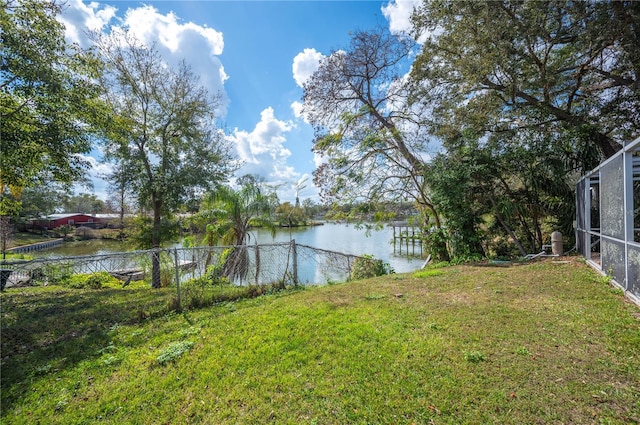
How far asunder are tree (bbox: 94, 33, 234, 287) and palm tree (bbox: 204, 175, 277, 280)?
1166 millimetres

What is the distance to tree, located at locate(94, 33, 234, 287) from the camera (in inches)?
364

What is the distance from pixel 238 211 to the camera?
963 cm

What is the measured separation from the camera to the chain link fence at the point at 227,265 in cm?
410

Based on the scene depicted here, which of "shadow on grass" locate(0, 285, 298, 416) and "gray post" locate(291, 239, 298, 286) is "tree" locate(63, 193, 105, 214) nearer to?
"shadow on grass" locate(0, 285, 298, 416)

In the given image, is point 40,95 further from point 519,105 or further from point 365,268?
point 519,105

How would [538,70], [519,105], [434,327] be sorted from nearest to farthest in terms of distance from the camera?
[434,327] → [538,70] → [519,105]

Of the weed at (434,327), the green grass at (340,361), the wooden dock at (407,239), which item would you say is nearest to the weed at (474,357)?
the green grass at (340,361)

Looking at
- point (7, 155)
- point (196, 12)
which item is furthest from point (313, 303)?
point (196, 12)

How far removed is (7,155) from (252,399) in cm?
664

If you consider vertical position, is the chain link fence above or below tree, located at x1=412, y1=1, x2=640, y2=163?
below

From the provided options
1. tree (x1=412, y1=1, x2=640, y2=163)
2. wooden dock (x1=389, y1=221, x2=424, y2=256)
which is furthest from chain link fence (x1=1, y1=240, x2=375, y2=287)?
tree (x1=412, y1=1, x2=640, y2=163)

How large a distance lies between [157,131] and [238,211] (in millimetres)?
4374

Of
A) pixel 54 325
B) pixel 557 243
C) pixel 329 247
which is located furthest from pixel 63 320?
pixel 329 247

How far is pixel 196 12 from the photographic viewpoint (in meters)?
7.12
